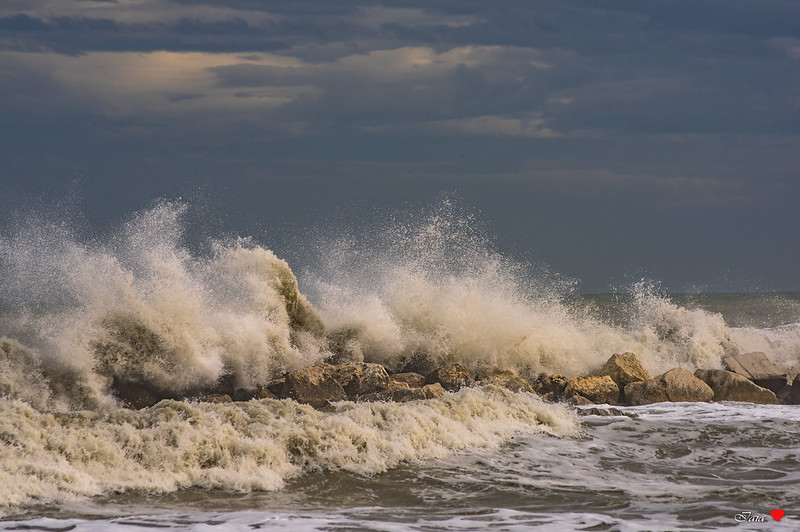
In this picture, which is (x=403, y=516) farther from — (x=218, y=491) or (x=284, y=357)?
(x=284, y=357)

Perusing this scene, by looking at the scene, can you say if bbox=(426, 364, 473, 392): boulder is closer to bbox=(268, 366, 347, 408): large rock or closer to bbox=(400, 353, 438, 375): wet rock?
bbox=(400, 353, 438, 375): wet rock

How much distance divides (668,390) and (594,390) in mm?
1142

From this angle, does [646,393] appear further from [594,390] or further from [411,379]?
[411,379]

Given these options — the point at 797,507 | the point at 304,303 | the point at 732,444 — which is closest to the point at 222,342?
the point at 304,303

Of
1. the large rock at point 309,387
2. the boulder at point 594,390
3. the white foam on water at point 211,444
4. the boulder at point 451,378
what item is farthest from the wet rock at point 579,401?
the large rock at point 309,387

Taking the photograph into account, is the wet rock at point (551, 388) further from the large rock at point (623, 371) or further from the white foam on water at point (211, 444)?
the white foam on water at point (211, 444)

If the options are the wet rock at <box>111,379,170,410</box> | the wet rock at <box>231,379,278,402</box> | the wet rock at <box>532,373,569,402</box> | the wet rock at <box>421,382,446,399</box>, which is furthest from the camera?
the wet rock at <box>532,373,569,402</box>

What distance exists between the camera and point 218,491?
6684 mm

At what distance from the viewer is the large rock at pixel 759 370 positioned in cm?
1270

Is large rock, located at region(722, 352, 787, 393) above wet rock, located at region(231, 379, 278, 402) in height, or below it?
below

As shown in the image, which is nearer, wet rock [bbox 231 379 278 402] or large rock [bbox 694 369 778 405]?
wet rock [bbox 231 379 278 402]

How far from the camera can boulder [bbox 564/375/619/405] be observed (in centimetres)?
1124

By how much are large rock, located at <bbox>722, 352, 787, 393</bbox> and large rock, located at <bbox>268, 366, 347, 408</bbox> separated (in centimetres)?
676

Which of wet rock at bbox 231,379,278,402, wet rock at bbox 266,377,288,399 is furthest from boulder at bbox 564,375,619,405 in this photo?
wet rock at bbox 231,379,278,402
